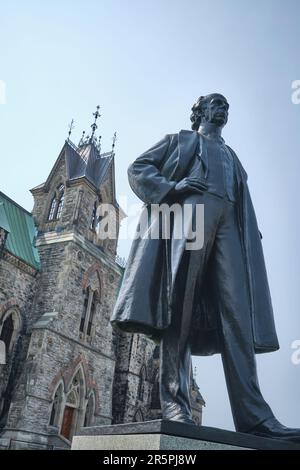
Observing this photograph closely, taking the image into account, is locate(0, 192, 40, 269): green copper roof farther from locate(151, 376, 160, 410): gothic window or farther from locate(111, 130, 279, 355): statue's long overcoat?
locate(111, 130, 279, 355): statue's long overcoat

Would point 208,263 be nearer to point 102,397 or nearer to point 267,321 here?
point 267,321

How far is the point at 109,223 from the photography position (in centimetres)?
2889

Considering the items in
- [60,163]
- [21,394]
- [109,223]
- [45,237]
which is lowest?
[21,394]

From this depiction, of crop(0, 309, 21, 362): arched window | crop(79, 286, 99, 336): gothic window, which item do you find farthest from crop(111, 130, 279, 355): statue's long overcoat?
crop(79, 286, 99, 336): gothic window

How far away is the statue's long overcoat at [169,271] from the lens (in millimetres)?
3041

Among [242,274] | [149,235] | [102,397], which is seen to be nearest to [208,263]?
[242,274]

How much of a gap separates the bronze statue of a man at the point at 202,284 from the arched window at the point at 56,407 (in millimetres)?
18673

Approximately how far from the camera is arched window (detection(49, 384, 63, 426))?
65.4 ft

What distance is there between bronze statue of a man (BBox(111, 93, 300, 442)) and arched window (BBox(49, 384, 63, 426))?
18673 mm

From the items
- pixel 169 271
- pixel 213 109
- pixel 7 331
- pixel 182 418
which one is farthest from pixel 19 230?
pixel 182 418

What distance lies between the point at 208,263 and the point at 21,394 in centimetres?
1747

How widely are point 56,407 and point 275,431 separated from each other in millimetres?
19345

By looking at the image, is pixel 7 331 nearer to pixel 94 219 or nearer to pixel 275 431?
pixel 94 219

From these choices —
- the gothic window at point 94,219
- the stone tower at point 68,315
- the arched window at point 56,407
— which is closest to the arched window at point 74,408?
the stone tower at point 68,315
